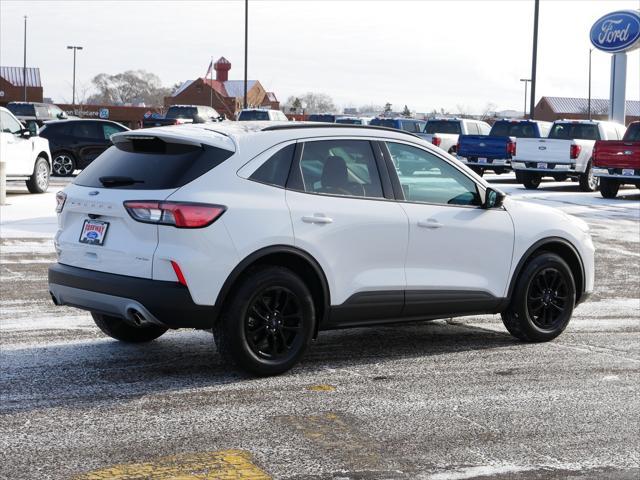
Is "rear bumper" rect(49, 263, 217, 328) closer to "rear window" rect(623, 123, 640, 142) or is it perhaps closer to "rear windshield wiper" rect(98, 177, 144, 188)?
"rear windshield wiper" rect(98, 177, 144, 188)

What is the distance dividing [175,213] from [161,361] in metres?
1.44

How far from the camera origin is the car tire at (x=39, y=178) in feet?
72.6

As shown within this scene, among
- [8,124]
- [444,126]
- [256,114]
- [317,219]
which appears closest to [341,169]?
[317,219]

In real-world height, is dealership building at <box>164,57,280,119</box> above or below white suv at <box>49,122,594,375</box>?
above

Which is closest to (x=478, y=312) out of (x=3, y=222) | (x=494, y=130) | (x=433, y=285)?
(x=433, y=285)

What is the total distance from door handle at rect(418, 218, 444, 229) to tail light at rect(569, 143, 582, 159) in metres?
21.8

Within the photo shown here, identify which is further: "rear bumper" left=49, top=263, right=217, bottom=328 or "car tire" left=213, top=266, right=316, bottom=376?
"car tire" left=213, top=266, right=316, bottom=376

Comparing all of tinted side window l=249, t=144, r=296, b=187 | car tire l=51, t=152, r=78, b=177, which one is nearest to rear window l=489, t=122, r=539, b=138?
car tire l=51, t=152, r=78, b=177

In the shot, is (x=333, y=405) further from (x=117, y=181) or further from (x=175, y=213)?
(x=117, y=181)

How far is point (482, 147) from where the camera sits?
3181cm

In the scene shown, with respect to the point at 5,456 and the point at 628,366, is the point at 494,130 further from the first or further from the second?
the point at 5,456

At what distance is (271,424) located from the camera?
5.98 m

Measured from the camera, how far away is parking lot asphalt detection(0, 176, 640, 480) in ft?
17.4

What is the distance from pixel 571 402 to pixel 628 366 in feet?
4.31
